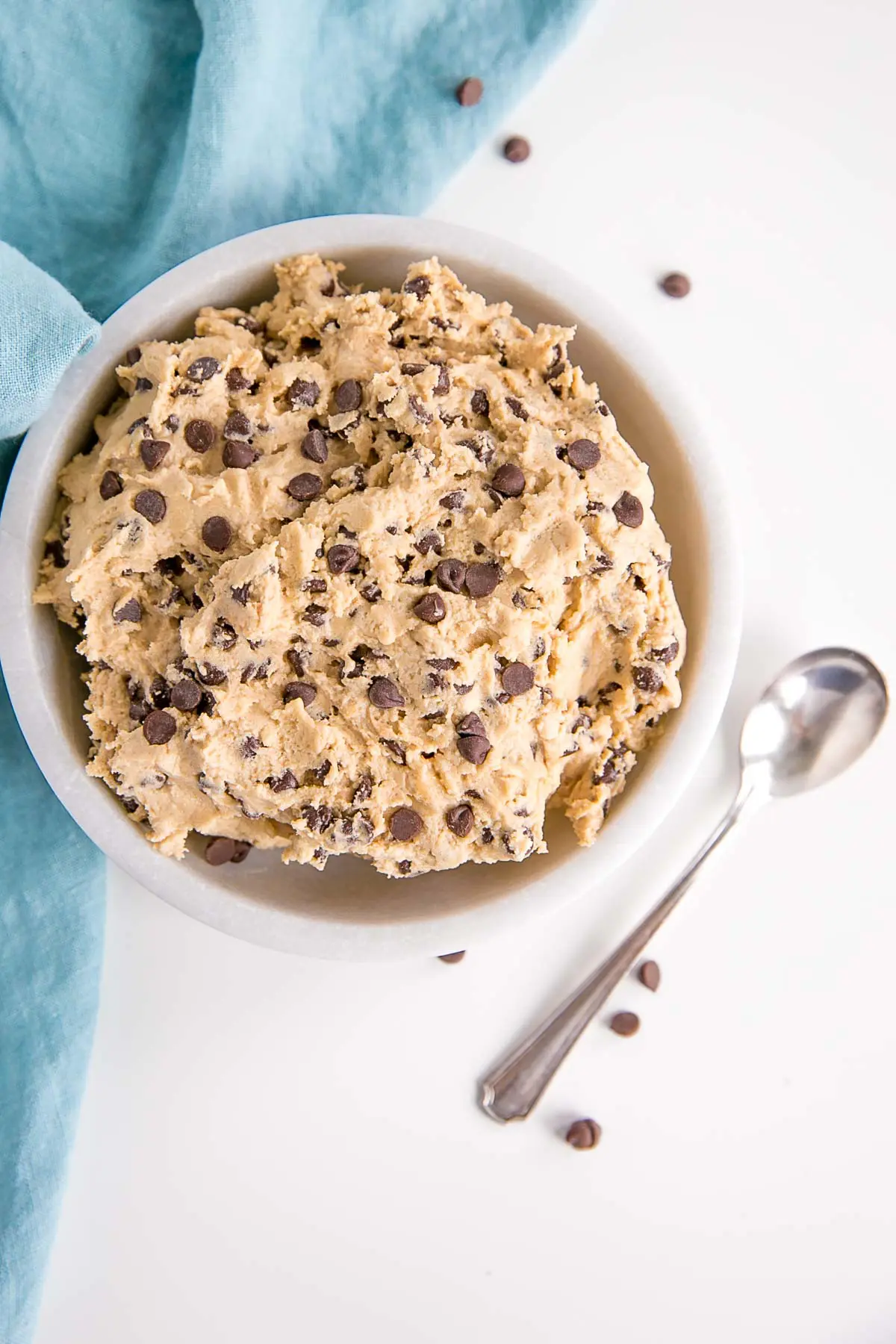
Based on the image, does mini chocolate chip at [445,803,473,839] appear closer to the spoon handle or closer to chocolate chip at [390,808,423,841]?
chocolate chip at [390,808,423,841]

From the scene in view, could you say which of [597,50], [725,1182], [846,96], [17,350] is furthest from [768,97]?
[725,1182]

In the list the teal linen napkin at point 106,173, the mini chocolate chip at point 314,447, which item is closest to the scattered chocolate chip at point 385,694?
the mini chocolate chip at point 314,447

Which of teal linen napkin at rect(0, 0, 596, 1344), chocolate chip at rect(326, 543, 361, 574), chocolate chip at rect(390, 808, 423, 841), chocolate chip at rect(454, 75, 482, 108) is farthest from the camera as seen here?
chocolate chip at rect(454, 75, 482, 108)

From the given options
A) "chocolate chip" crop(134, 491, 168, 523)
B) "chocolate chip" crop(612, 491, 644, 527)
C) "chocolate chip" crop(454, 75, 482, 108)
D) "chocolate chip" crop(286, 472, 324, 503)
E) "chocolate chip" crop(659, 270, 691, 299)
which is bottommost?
"chocolate chip" crop(134, 491, 168, 523)

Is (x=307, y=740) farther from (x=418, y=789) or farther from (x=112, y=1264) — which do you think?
(x=112, y=1264)

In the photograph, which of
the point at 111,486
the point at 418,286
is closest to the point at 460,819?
the point at 111,486

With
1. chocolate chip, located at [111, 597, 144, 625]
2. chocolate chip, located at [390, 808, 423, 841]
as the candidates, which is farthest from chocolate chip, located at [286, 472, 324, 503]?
chocolate chip, located at [390, 808, 423, 841]

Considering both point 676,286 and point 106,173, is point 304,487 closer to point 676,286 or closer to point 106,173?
point 106,173
